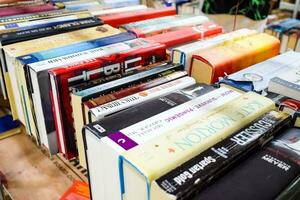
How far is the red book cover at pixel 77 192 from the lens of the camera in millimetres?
714

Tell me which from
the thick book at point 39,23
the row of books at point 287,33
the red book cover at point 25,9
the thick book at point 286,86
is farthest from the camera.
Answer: the row of books at point 287,33

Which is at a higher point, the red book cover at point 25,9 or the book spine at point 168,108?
the red book cover at point 25,9

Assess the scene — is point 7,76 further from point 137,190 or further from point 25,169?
point 137,190

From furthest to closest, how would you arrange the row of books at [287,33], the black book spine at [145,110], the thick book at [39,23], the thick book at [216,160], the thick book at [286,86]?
the row of books at [287,33] → the thick book at [39,23] → the thick book at [286,86] → the black book spine at [145,110] → the thick book at [216,160]

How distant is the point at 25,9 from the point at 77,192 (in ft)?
1.93

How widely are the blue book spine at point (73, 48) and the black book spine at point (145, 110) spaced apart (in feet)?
0.81

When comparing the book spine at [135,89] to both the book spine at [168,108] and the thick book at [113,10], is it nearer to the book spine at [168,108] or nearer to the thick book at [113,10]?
the book spine at [168,108]

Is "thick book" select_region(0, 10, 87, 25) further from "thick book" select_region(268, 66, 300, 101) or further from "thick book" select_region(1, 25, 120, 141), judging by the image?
"thick book" select_region(268, 66, 300, 101)

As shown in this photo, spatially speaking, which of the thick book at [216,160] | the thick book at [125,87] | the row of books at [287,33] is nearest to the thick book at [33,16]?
the thick book at [125,87]

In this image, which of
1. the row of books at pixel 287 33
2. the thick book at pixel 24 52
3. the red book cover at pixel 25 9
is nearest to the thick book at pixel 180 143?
the thick book at pixel 24 52

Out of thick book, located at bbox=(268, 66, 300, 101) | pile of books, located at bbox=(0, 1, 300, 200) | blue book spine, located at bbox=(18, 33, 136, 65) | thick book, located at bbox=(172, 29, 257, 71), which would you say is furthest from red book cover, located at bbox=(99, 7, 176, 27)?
thick book, located at bbox=(268, 66, 300, 101)

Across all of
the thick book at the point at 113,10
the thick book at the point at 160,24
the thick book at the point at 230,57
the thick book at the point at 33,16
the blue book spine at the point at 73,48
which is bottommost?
the thick book at the point at 230,57

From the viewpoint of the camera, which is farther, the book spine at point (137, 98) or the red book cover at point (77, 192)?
the red book cover at point (77, 192)

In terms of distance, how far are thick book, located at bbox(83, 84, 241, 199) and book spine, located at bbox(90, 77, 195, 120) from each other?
2cm
